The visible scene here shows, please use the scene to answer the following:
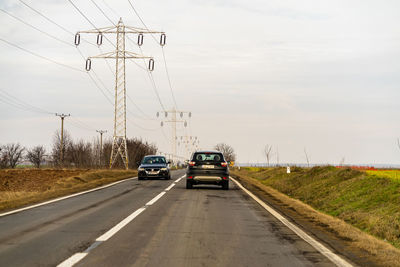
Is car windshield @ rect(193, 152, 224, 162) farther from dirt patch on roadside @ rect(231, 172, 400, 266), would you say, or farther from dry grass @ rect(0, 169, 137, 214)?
dirt patch on roadside @ rect(231, 172, 400, 266)

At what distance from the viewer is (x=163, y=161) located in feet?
107

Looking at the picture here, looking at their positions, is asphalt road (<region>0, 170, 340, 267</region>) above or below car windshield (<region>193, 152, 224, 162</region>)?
below

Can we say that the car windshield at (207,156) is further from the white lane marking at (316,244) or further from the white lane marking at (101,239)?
the white lane marking at (316,244)

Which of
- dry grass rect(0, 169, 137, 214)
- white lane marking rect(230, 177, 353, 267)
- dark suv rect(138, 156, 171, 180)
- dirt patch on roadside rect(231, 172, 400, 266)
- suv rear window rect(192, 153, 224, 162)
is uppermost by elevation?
suv rear window rect(192, 153, 224, 162)

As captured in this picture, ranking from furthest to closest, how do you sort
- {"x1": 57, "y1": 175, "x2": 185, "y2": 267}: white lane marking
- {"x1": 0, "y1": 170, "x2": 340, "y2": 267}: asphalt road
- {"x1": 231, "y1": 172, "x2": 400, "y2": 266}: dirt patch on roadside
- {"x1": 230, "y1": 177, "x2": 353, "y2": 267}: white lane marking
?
{"x1": 231, "y1": 172, "x2": 400, "y2": 266}: dirt patch on roadside, {"x1": 230, "y1": 177, "x2": 353, "y2": 267}: white lane marking, {"x1": 0, "y1": 170, "x2": 340, "y2": 267}: asphalt road, {"x1": 57, "y1": 175, "x2": 185, "y2": 267}: white lane marking

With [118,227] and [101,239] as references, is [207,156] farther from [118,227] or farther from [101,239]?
[101,239]

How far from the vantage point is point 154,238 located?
27.5ft

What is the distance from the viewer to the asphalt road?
6.61 meters

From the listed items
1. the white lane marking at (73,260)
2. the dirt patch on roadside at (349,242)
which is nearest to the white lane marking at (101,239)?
the white lane marking at (73,260)

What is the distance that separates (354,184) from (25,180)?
23.1 m

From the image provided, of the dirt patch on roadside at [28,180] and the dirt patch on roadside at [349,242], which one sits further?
the dirt patch on roadside at [28,180]

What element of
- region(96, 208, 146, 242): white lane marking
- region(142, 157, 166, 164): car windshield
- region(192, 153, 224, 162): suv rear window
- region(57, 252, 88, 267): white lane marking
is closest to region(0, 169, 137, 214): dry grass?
region(142, 157, 166, 164): car windshield

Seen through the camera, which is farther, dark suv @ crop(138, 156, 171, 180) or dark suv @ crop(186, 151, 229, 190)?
dark suv @ crop(138, 156, 171, 180)

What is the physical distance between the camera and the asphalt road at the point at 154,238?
6605 millimetres
